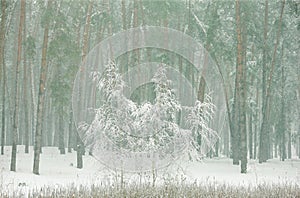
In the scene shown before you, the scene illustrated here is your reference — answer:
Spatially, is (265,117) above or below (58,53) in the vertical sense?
below

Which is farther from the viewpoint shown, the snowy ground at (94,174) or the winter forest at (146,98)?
the snowy ground at (94,174)

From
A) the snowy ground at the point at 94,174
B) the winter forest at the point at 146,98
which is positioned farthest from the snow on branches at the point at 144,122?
the snowy ground at the point at 94,174

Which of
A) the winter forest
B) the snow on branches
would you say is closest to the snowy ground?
the winter forest

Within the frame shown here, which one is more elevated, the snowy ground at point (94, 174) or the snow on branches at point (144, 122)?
the snow on branches at point (144, 122)

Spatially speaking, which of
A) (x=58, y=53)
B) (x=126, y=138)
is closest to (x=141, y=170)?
(x=126, y=138)

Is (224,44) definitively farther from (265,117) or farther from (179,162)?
(179,162)

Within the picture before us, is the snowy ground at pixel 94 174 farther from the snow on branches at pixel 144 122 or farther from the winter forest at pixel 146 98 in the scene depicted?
the snow on branches at pixel 144 122

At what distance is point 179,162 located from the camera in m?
15.3

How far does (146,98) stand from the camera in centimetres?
2814

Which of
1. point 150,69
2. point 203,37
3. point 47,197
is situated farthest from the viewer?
point 203,37

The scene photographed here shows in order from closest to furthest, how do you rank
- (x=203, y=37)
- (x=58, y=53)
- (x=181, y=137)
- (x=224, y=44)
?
1. (x=181, y=137)
2. (x=58, y=53)
3. (x=224, y=44)
4. (x=203, y=37)

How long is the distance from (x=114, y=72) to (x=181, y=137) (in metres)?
3.21

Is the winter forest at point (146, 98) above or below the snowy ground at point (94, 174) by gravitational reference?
above

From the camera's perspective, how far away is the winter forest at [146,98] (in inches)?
582
